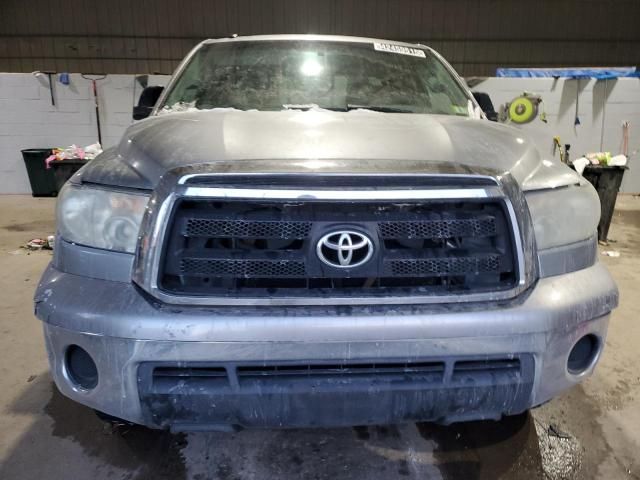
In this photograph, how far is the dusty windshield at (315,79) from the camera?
2.64 metres

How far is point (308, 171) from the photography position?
1.44 m

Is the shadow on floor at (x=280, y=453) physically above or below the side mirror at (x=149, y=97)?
below

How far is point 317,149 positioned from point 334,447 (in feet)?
4.30

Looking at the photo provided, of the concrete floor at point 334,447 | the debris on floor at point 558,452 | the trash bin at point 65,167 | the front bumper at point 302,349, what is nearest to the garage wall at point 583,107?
the trash bin at point 65,167

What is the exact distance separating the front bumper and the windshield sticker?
2.09 meters

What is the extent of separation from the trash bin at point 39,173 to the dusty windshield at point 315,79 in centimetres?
612

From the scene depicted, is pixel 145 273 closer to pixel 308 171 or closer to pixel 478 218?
pixel 308 171

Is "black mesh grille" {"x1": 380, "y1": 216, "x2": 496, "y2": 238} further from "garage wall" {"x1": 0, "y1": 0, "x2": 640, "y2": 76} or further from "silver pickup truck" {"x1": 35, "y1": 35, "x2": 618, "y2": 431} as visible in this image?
"garage wall" {"x1": 0, "y1": 0, "x2": 640, "y2": 76}

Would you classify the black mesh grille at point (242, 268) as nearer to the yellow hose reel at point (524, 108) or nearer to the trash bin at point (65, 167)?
the trash bin at point (65, 167)

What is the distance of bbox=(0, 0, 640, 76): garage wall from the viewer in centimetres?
1250

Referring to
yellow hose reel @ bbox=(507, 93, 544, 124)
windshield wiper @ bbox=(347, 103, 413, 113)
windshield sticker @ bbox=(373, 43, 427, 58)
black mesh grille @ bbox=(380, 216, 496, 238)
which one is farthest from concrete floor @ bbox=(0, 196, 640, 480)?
yellow hose reel @ bbox=(507, 93, 544, 124)

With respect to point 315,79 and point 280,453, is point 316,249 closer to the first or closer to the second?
point 280,453

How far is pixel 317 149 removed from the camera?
1599 mm

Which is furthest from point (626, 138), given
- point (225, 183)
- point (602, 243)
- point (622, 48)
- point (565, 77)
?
point (225, 183)
